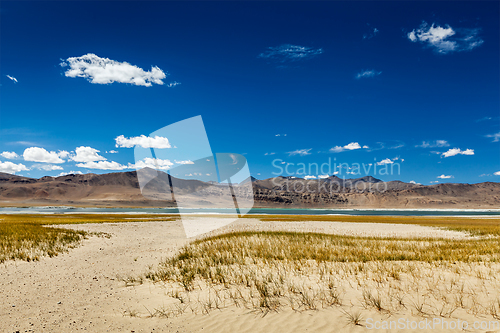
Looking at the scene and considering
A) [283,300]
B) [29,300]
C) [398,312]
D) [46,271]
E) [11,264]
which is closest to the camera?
[398,312]

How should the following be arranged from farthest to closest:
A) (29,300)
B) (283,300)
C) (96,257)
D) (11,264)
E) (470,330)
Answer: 1. (96,257)
2. (11,264)
3. (29,300)
4. (283,300)
5. (470,330)

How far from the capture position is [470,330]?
596cm

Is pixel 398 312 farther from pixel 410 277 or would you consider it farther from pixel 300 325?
pixel 410 277

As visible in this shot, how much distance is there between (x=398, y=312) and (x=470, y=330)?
1483 millimetres

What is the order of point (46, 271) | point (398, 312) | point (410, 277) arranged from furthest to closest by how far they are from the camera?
point (46, 271) < point (410, 277) < point (398, 312)

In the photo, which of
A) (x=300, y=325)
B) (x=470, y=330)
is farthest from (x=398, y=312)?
(x=300, y=325)

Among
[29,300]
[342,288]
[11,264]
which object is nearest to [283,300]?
[342,288]

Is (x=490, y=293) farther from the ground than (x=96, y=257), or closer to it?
farther from the ground

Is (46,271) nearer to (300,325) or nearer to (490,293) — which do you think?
(300,325)

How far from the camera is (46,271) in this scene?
12.3 metres

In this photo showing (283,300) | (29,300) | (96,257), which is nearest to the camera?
(283,300)

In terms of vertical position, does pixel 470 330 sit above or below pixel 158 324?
above

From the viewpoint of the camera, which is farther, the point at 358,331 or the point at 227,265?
the point at 227,265

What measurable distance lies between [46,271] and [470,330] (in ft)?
53.5
